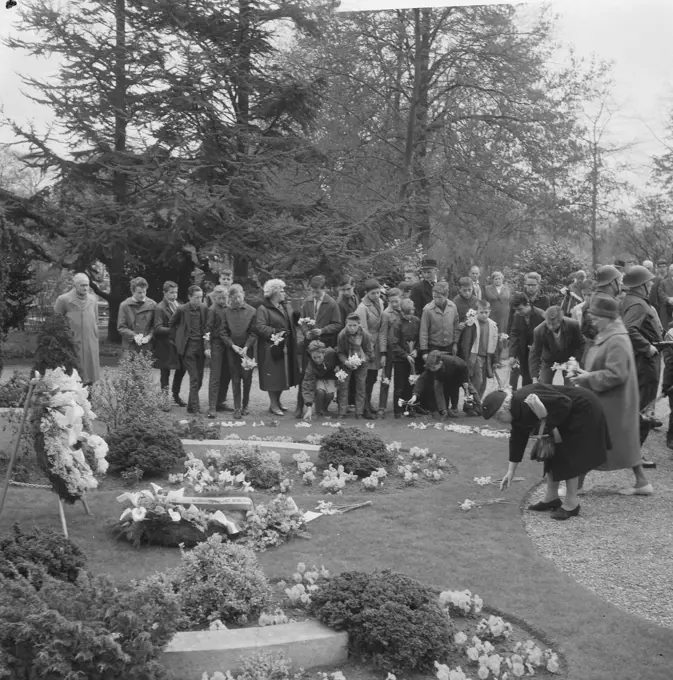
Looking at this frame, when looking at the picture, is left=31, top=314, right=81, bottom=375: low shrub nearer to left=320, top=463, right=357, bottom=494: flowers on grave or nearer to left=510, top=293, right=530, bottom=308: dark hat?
left=320, top=463, right=357, bottom=494: flowers on grave

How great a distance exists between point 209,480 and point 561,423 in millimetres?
3331

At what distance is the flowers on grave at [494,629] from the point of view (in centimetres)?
501

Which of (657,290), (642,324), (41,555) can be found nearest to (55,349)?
(41,555)

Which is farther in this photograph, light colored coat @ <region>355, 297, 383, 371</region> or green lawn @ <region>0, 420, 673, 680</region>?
light colored coat @ <region>355, 297, 383, 371</region>

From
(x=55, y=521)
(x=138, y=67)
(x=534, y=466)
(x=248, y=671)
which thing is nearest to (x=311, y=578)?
(x=248, y=671)

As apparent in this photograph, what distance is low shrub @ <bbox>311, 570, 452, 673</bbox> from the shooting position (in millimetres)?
4637

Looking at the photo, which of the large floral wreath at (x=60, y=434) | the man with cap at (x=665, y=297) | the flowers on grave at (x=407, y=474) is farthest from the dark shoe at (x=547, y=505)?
the man with cap at (x=665, y=297)

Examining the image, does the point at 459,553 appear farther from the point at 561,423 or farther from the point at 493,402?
the point at 561,423

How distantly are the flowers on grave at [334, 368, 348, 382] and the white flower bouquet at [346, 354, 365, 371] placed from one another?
0.13m

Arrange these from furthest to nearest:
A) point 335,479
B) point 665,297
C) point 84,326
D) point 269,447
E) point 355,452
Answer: point 665,297
point 84,326
point 269,447
point 355,452
point 335,479

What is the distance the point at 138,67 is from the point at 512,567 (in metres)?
15.0

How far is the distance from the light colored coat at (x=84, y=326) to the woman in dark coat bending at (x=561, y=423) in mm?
6019

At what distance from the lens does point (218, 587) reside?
17.0 ft

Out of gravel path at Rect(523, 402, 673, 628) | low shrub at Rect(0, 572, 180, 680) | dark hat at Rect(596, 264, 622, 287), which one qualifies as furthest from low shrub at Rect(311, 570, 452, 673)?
dark hat at Rect(596, 264, 622, 287)
